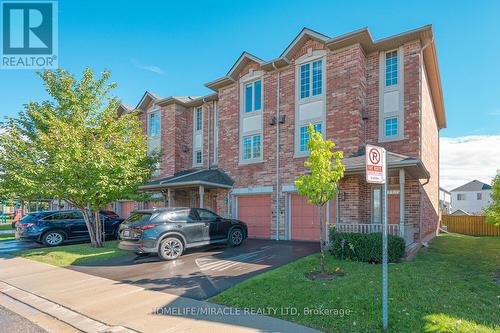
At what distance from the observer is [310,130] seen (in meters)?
7.56

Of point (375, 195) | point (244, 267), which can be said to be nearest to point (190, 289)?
point (244, 267)

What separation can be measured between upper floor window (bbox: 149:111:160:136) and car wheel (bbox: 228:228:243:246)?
11494 mm

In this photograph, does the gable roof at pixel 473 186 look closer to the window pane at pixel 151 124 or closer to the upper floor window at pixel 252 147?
the upper floor window at pixel 252 147

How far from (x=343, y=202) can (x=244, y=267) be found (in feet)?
18.5

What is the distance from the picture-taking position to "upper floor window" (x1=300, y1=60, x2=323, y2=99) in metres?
13.7

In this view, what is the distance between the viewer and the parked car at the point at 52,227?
13555mm

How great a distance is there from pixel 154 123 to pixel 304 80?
38.7 feet

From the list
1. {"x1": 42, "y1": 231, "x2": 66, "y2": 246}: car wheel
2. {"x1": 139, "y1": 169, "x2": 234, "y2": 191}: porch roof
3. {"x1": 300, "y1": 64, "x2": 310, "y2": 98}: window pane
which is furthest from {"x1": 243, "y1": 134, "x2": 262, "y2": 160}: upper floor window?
{"x1": 42, "y1": 231, "x2": 66, "y2": 246}: car wheel

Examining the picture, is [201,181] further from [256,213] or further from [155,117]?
[155,117]

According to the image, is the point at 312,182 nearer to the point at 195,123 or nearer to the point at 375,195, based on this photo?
the point at 375,195

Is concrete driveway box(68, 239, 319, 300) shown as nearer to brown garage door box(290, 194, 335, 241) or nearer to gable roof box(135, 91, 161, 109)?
brown garage door box(290, 194, 335, 241)

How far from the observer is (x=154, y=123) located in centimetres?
2147

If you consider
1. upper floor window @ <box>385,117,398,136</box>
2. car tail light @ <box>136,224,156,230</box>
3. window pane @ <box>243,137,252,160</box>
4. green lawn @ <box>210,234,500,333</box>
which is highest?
upper floor window @ <box>385,117,398,136</box>

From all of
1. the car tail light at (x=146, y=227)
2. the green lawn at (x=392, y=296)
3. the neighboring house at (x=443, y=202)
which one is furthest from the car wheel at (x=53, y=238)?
the neighboring house at (x=443, y=202)
